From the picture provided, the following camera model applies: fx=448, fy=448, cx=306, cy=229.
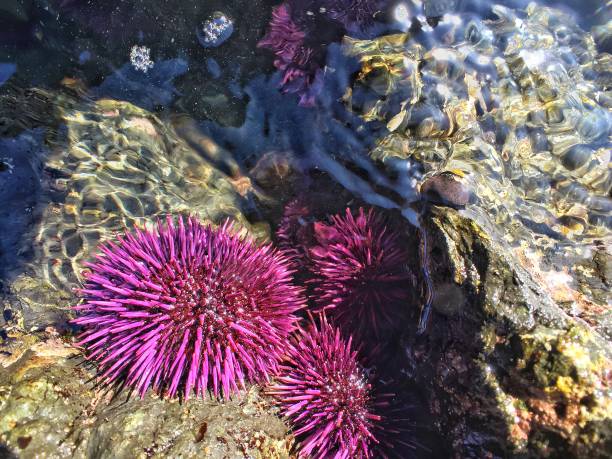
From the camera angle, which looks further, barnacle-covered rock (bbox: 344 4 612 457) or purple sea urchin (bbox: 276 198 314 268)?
purple sea urchin (bbox: 276 198 314 268)

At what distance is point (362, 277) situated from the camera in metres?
3.18

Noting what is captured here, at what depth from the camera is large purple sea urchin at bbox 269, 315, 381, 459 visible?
9.21 feet

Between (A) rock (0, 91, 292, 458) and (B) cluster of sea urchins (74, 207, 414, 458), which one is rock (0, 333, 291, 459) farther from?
(B) cluster of sea urchins (74, 207, 414, 458)

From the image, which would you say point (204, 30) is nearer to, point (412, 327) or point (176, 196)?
point (176, 196)

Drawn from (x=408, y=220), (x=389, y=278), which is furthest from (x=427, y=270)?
(x=408, y=220)

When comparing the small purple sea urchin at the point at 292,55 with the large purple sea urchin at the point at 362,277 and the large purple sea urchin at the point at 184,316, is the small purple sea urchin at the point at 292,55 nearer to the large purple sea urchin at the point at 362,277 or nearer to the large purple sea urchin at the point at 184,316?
the large purple sea urchin at the point at 362,277

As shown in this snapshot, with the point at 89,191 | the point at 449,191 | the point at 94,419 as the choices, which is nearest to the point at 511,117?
the point at 449,191

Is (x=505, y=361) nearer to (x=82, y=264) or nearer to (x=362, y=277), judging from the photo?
(x=362, y=277)

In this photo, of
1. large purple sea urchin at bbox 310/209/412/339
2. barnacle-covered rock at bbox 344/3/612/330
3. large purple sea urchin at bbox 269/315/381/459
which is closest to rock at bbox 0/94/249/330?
large purple sea urchin at bbox 310/209/412/339

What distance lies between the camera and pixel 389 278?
311 centimetres

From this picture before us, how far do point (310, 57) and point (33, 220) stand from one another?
2.50 m

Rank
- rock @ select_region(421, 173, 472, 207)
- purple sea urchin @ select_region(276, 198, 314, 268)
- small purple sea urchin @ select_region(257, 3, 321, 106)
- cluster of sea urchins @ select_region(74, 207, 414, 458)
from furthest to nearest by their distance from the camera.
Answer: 1. small purple sea urchin @ select_region(257, 3, 321, 106)
2. purple sea urchin @ select_region(276, 198, 314, 268)
3. rock @ select_region(421, 173, 472, 207)
4. cluster of sea urchins @ select_region(74, 207, 414, 458)

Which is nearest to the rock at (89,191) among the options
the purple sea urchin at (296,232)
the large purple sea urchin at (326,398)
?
the purple sea urchin at (296,232)

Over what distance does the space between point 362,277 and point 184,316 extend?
4.18 feet
